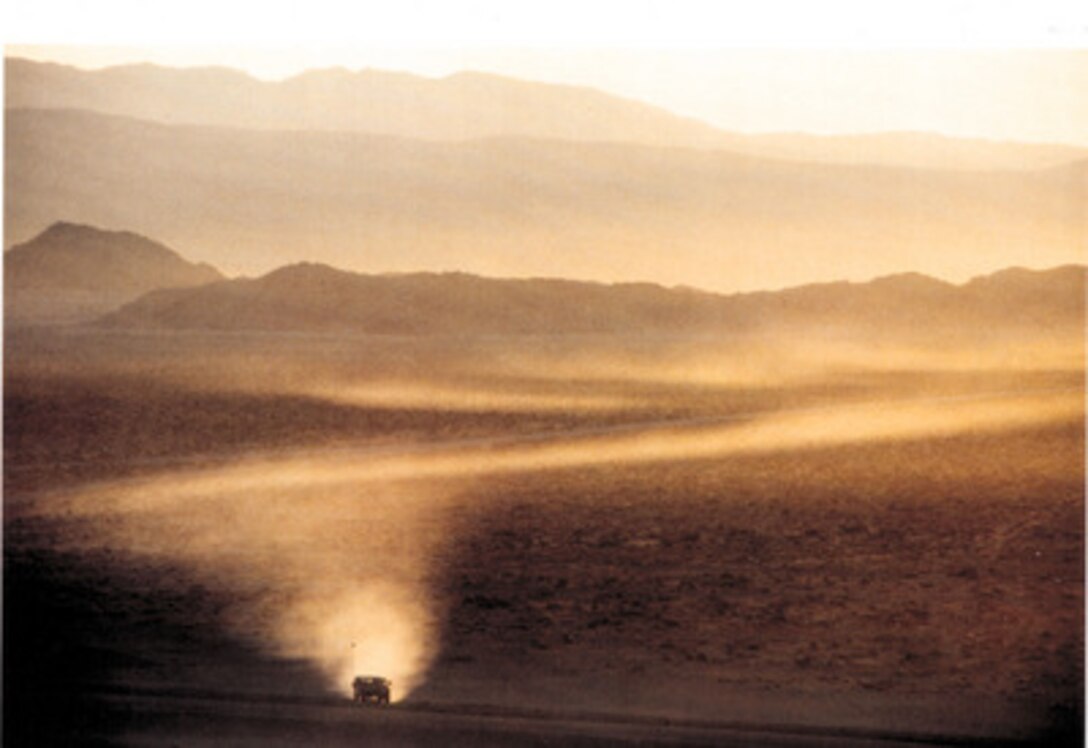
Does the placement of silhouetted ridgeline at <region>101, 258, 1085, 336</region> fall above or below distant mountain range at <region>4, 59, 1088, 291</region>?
below

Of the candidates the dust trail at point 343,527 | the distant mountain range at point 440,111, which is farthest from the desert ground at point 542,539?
the distant mountain range at point 440,111

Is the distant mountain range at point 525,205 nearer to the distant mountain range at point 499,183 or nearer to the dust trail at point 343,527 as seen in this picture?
the distant mountain range at point 499,183

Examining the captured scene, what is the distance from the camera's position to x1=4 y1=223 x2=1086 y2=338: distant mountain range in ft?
13.7

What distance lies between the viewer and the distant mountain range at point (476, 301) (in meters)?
4.18

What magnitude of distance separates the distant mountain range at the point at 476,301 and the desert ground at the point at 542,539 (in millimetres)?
65

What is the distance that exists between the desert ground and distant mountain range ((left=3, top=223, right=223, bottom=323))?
97mm

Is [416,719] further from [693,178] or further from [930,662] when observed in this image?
[693,178]

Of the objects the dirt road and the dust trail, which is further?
the dust trail

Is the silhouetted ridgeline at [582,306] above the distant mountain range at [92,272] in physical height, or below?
below

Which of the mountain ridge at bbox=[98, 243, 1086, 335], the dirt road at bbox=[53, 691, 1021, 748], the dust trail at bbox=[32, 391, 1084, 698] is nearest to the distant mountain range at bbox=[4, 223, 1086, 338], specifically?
the mountain ridge at bbox=[98, 243, 1086, 335]

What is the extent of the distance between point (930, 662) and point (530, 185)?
6.24 feet

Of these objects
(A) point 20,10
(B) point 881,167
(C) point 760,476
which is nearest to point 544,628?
(C) point 760,476

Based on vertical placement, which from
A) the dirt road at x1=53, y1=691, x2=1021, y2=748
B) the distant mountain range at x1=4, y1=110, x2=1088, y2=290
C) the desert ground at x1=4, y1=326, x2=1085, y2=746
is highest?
the distant mountain range at x1=4, y1=110, x2=1088, y2=290

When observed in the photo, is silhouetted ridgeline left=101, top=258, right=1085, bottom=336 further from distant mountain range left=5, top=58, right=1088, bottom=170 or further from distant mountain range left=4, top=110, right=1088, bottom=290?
distant mountain range left=5, top=58, right=1088, bottom=170
